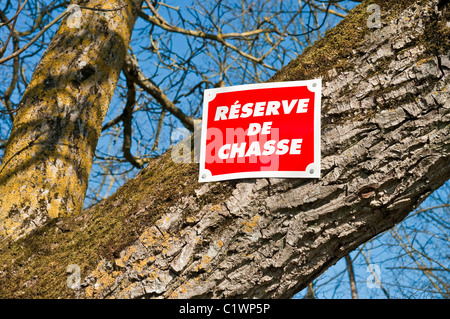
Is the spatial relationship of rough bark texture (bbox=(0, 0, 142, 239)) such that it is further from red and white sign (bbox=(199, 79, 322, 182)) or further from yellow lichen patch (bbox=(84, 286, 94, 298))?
red and white sign (bbox=(199, 79, 322, 182))

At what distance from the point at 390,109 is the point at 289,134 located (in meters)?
0.29

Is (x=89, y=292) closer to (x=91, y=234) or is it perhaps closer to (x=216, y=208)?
(x=91, y=234)

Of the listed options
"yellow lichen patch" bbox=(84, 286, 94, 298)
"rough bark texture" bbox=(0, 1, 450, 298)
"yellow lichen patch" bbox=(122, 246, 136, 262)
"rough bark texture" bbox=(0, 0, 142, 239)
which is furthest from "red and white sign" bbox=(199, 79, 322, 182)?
"rough bark texture" bbox=(0, 0, 142, 239)

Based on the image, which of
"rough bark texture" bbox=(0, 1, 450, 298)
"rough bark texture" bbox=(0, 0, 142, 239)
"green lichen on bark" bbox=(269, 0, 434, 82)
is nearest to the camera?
"rough bark texture" bbox=(0, 1, 450, 298)

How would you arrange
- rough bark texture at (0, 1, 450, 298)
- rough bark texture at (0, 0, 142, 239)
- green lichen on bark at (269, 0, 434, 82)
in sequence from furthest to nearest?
1. rough bark texture at (0, 0, 142, 239)
2. green lichen on bark at (269, 0, 434, 82)
3. rough bark texture at (0, 1, 450, 298)

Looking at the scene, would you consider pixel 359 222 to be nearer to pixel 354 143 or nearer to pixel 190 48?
pixel 354 143

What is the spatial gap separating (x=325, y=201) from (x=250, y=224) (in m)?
0.22

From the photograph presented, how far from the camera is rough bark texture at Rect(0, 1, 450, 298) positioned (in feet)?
4.32

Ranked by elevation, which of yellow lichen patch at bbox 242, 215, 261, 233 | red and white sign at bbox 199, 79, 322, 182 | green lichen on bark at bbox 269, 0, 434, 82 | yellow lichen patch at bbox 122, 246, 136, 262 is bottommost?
yellow lichen patch at bbox 122, 246, 136, 262

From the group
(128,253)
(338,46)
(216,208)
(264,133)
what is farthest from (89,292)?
(338,46)

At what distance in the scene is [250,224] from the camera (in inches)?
52.2

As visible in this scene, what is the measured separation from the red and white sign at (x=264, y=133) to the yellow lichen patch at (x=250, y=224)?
0.41ft

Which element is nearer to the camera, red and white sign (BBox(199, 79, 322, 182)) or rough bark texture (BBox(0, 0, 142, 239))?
red and white sign (BBox(199, 79, 322, 182))

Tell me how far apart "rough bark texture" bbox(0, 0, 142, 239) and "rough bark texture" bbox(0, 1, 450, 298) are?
356 mm
